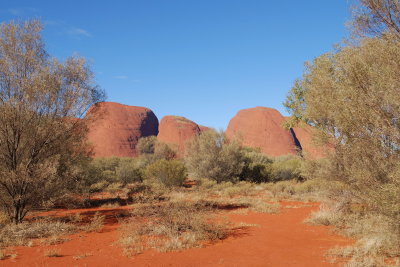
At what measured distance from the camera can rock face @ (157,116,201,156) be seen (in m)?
70.9

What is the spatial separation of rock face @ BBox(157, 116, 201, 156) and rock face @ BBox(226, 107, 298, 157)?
458 inches

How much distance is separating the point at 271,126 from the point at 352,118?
221 feet

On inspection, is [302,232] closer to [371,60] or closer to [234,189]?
[371,60]

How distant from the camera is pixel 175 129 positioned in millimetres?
72938

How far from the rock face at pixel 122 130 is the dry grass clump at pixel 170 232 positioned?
165 feet

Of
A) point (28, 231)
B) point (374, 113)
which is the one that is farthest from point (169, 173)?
point (374, 113)

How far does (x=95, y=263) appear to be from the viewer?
587 centimetres

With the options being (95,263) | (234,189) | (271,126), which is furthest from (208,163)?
(271,126)

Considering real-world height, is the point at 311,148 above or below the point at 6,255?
above

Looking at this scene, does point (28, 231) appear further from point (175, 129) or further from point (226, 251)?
point (175, 129)

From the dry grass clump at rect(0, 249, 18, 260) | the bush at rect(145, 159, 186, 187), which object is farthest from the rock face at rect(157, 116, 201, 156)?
the dry grass clump at rect(0, 249, 18, 260)

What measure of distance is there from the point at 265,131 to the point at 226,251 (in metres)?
66.2

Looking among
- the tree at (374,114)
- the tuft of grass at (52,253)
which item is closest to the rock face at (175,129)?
the tuft of grass at (52,253)

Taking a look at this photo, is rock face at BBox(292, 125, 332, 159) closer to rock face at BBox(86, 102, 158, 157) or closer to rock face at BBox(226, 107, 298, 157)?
rock face at BBox(86, 102, 158, 157)
